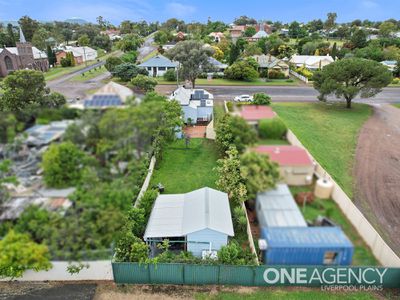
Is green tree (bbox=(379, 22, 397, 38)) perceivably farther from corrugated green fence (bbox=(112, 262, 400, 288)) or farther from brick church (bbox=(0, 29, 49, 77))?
corrugated green fence (bbox=(112, 262, 400, 288))

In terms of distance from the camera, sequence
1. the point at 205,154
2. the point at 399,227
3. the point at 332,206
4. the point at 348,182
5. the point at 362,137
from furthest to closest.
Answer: the point at 362,137
the point at 205,154
the point at 348,182
the point at 399,227
the point at 332,206

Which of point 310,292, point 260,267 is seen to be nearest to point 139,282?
point 260,267

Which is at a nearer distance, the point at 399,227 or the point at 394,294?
the point at 394,294

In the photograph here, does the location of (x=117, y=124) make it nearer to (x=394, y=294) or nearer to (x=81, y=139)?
(x=81, y=139)

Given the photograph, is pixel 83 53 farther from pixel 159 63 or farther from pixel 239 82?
pixel 239 82

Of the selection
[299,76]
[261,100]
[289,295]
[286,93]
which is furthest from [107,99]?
[299,76]

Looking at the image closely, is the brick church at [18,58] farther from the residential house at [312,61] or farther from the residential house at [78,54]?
the residential house at [312,61]
